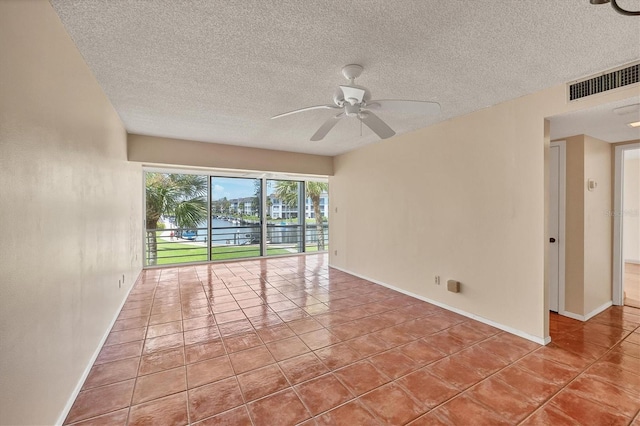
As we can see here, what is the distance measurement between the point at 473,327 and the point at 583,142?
2534 millimetres

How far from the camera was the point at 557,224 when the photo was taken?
347 cm

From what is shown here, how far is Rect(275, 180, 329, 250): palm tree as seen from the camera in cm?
765

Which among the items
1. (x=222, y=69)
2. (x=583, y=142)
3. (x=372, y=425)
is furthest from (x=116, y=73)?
(x=583, y=142)

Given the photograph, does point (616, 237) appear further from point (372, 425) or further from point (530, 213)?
point (372, 425)

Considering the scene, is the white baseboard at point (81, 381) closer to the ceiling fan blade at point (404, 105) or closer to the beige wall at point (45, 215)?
the beige wall at point (45, 215)

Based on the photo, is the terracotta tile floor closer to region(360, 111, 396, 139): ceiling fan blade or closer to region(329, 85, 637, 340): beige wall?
region(329, 85, 637, 340): beige wall

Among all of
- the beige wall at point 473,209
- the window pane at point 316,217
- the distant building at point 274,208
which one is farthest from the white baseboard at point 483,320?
the window pane at point 316,217

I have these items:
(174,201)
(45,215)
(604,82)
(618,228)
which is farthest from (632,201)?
(174,201)

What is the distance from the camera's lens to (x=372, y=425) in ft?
5.54

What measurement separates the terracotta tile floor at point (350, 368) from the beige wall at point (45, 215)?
1.51 ft

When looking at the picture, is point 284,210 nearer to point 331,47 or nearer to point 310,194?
point 310,194

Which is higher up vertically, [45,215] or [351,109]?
[351,109]

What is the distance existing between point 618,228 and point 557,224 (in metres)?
0.96

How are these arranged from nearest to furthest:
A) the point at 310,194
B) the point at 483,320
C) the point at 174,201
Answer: the point at 483,320 < the point at 174,201 < the point at 310,194
